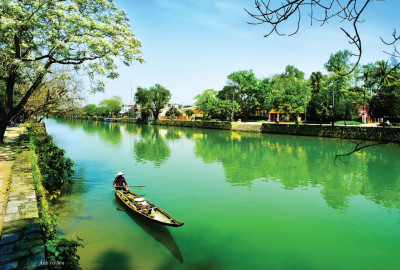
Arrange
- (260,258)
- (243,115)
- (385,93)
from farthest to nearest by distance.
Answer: (243,115) → (385,93) → (260,258)

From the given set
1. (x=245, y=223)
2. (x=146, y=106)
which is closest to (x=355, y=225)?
(x=245, y=223)

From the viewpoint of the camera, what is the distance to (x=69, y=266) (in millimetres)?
3943

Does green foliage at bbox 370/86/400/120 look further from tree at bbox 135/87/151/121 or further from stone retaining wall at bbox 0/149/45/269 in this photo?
tree at bbox 135/87/151/121

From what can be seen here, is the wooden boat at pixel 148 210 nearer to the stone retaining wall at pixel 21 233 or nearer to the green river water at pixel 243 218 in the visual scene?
the green river water at pixel 243 218

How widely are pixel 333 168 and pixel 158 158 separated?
46.9 feet

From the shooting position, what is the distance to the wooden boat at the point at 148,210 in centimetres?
738

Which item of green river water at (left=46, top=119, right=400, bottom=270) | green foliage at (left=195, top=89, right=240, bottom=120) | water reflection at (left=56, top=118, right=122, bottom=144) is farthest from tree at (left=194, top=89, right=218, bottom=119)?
green river water at (left=46, top=119, right=400, bottom=270)

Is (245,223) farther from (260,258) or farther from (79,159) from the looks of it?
(79,159)

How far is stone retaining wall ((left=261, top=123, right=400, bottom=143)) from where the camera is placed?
95.7 ft

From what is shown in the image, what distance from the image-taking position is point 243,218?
952cm

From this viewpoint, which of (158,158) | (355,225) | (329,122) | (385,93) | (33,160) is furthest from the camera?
(329,122)

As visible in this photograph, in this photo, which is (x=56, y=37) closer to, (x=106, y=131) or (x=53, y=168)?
(x=53, y=168)

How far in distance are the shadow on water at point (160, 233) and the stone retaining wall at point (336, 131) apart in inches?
1071

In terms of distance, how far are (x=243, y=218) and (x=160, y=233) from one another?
135 inches
